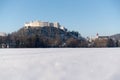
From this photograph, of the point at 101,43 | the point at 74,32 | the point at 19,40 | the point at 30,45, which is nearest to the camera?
the point at 30,45

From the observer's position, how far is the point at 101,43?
63.0 m

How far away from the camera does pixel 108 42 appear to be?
6488cm

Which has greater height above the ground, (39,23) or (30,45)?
(39,23)

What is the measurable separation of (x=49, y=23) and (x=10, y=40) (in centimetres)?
4843
